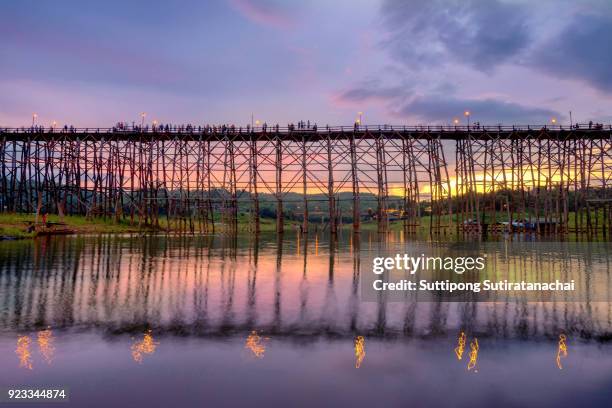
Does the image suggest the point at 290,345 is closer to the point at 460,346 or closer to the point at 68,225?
the point at 460,346

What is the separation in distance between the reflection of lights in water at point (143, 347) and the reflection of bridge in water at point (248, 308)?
0.68m

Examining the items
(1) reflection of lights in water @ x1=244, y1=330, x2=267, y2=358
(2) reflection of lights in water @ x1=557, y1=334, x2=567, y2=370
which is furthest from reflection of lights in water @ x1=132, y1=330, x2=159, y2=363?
(2) reflection of lights in water @ x1=557, y1=334, x2=567, y2=370

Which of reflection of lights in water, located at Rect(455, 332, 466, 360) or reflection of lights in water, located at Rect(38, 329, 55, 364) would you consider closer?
reflection of lights in water, located at Rect(38, 329, 55, 364)

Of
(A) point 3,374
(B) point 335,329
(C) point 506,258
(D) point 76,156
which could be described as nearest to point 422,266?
(C) point 506,258

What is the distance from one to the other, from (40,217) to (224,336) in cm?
4593

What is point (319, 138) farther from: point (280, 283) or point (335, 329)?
point (335, 329)

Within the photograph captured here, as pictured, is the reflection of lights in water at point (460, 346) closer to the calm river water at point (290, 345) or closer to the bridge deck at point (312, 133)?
the calm river water at point (290, 345)

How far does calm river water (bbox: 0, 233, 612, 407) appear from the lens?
689 centimetres

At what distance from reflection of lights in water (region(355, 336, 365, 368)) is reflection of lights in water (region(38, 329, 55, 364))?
17.9 feet

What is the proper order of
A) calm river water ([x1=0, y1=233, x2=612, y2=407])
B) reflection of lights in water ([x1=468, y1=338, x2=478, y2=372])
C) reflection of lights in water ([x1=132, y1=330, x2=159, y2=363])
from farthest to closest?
reflection of lights in water ([x1=132, y1=330, x2=159, y2=363]), reflection of lights in water ([x1=468, y1=338, x2=478, y2=372]), calm river water ([x1=0, y1=233, x2=612, y2=407])

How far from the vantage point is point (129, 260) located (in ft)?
75.4

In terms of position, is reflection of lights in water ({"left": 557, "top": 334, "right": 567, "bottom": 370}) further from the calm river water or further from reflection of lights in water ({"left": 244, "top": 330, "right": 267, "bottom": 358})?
reflection of lights in water ({"left": 244, "top": 330, "right": 267, "bottom": 358})

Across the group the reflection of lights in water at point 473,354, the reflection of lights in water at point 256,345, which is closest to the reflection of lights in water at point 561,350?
the reflection of lights in water at point 473,354

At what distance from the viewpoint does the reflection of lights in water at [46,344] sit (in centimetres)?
→ 817
